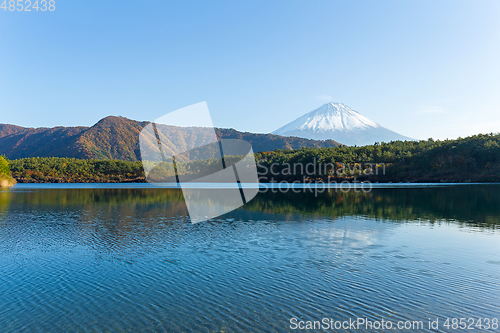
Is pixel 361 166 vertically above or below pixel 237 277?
above

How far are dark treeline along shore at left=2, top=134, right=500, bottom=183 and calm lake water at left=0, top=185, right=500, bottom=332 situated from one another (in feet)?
312

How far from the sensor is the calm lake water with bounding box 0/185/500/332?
25.7 ft

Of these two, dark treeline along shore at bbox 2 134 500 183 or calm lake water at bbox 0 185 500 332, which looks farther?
dark treeline along shore at bbox 2 134 500 183

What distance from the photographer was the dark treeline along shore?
322ft

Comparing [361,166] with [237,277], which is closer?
[237,277]

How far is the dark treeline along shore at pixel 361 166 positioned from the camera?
322 ft

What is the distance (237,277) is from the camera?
35.3 feet

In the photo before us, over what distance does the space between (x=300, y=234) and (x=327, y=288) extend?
9121mm

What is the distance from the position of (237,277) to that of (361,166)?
112421 millimetres

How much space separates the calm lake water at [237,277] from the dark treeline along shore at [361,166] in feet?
312

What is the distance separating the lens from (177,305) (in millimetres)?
8500

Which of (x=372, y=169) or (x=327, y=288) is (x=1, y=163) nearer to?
(x=327, y=288)

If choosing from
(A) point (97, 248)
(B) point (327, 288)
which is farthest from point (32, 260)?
(B) point (327, 288)

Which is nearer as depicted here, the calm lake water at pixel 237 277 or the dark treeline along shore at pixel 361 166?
the calm lake water at pixel 237 277
